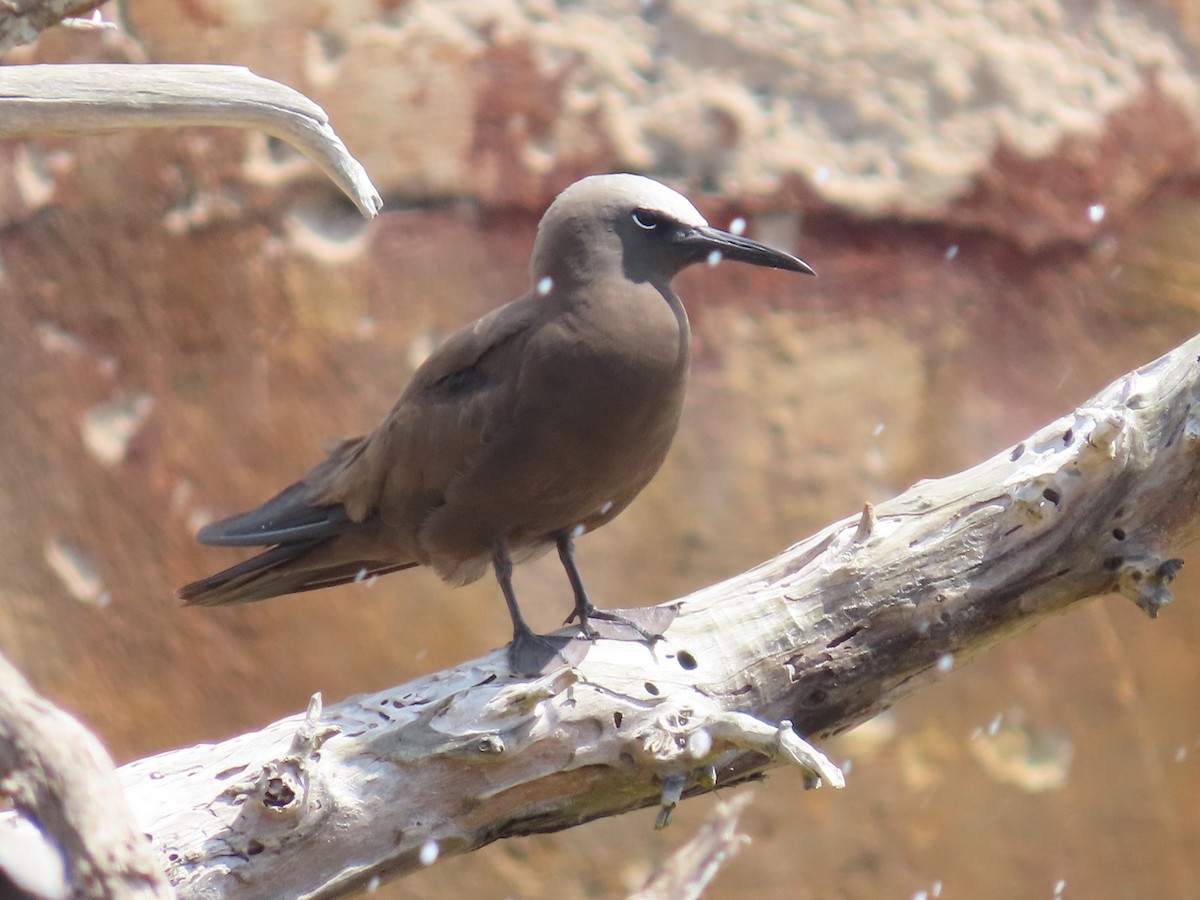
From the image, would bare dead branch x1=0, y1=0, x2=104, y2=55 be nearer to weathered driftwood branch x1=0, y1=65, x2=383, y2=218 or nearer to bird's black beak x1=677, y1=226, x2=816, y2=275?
weathered driftwood branch x1=0, y1=65, x2=383, y2=218

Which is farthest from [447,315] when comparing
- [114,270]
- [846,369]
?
[846,369]

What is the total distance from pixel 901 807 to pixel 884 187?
5.77ft

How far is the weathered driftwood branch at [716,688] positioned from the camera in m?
1.88

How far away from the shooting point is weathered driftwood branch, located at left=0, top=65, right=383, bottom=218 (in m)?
1.70

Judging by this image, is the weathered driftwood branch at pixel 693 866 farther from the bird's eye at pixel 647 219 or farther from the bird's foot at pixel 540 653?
the bird's eye at pixel 647 219

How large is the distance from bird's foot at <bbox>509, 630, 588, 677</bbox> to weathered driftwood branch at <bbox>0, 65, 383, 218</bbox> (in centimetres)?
82

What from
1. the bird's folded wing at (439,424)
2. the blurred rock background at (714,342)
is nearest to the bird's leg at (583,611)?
the bird's folded wing at (439,424)

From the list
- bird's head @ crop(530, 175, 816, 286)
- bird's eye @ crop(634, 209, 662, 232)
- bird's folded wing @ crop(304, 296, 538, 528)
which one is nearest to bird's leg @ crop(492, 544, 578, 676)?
bird's folded wing @ crop(304, 296, 538, 528)

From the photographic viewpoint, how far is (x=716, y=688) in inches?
83.9

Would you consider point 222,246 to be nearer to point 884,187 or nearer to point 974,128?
point 884,187

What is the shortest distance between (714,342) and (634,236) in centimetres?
131

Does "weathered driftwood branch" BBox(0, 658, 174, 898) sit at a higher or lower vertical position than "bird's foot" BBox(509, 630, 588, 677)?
higher

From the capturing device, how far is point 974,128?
3605mm

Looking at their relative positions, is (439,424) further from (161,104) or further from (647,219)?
(161,104)
